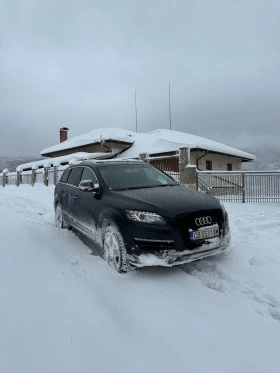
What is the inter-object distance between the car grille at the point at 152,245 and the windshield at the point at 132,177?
1317 millimetres

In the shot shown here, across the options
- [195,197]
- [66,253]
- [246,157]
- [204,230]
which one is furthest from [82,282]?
[246,157]

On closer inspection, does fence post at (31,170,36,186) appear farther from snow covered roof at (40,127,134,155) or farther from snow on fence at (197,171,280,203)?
snow on fence at (197,171,280,203)

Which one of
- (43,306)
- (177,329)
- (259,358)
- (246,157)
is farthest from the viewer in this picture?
(246,157)

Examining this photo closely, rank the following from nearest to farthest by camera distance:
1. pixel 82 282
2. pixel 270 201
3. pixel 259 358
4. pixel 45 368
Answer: pixel 45 368
pixel 259 358
pixel 82 282
pixel 270 201

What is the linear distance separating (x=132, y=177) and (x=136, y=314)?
9.27ft

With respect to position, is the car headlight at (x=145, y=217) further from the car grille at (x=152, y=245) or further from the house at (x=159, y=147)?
the house at (x=159, y=147)

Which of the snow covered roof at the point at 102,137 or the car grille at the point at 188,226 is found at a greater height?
the snow covered roof at the point at 102,137

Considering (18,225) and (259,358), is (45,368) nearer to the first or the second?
(259,358)

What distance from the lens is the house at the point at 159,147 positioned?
73.0ft

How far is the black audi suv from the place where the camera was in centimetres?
399

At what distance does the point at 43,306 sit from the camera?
3205 millimetres

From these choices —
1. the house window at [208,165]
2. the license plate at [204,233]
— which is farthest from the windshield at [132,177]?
the house window at [208,165]

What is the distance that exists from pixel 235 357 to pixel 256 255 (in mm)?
2610

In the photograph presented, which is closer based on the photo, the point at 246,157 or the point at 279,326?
the point at 279,326
